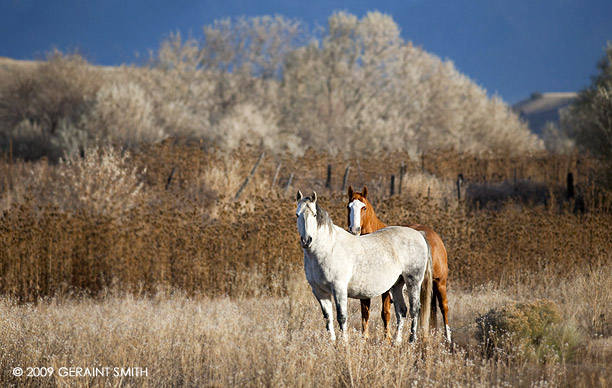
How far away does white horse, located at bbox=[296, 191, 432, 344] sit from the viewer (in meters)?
4.81

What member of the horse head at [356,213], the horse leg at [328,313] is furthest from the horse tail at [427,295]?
the horse leg at [328,313]

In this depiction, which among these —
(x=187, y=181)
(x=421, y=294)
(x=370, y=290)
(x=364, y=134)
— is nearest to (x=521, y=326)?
(x=421, y=294)

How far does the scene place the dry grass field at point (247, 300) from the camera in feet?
16.5

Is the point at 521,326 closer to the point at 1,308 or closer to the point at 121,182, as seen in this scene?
the point at 1,308

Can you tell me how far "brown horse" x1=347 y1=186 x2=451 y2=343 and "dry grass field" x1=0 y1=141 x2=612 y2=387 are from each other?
0.68 feet

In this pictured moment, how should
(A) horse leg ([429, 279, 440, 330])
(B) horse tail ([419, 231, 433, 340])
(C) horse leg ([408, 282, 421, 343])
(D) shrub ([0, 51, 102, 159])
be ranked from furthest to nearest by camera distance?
(D) shrub ([0, 51, 102, 159]) < (A) horse leg ([429, 279, 440, 330]) < (B) horse tail ([419, 231, 433, 340]) < (C) horse leg ([408, 282, 421, 343])

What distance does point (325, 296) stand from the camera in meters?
5.09

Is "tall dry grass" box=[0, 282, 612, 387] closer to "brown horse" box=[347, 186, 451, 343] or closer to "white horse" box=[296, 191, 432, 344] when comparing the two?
"brown horse" box=[347, 186, 451, 343]

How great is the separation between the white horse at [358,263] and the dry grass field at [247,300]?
0.39 meters

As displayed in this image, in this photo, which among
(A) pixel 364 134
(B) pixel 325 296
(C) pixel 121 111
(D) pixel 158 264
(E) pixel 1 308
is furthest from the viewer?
(A) pixel 364 134

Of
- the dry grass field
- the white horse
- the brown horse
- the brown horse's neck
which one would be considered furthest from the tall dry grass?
the brown horse's neck

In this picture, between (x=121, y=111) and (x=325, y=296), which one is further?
(x=121, y=111)

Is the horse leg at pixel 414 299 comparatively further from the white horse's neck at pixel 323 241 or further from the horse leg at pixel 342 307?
the white horse's neck at pixel 323 241

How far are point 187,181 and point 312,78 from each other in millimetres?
18248
